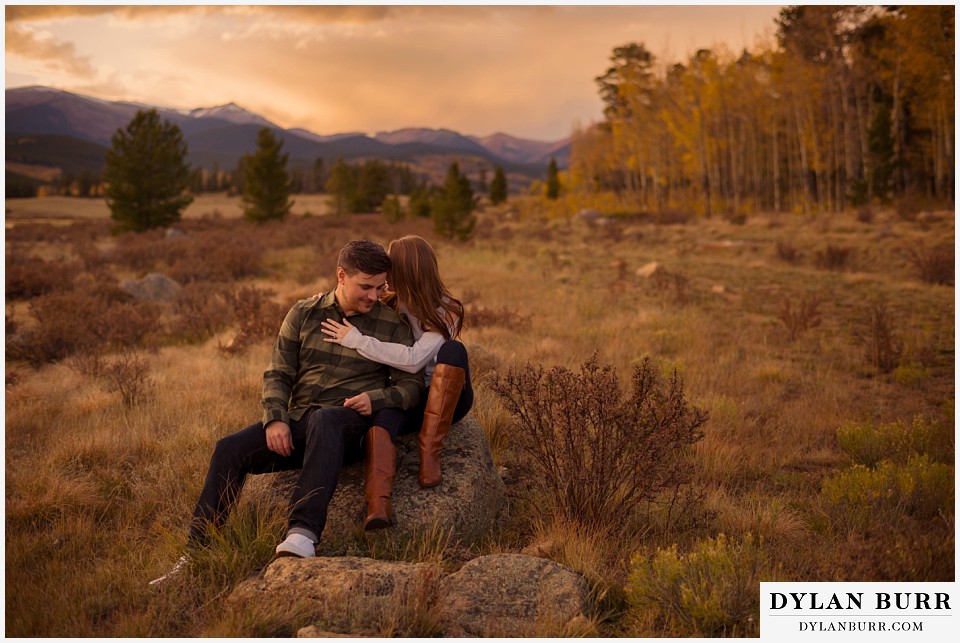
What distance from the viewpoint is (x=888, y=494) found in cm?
364

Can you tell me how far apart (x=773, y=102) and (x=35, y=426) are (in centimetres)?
3332

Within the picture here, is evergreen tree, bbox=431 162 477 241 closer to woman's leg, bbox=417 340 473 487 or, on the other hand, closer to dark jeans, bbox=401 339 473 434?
dark jeans, bbox=401 339 473 434

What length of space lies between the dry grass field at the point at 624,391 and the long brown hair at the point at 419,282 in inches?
35.9

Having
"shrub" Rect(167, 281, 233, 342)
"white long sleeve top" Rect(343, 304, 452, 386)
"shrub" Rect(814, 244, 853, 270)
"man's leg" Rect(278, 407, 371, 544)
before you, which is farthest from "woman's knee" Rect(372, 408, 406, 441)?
"shrub" Rect(814, 244, 853, 270)

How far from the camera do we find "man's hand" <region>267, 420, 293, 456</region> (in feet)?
10.5

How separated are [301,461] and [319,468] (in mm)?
476

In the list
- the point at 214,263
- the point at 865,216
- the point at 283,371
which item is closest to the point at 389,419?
the point at 283,371

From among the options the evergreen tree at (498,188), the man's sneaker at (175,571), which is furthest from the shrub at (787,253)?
the evergreen tree at (498,188)

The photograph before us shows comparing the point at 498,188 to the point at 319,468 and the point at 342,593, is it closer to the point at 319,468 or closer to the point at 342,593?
the point at 319,468

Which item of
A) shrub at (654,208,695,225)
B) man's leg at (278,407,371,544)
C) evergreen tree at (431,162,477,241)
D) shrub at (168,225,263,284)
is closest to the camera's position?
man's leg at (278,407,371,544)

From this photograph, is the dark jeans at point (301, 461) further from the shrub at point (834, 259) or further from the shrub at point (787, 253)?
the shrub at point (787, 253)

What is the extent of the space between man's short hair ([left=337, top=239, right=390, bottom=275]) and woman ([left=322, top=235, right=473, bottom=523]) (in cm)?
18

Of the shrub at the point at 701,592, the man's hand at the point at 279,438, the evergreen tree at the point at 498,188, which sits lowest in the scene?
the shrub at the point at 701,592

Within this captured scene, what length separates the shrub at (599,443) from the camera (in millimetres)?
3438
